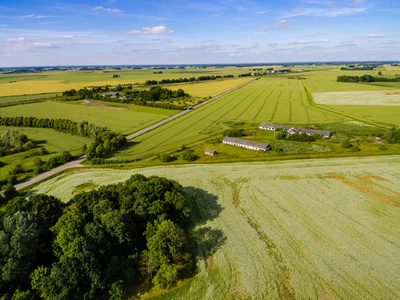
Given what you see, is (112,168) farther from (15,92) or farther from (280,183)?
(15,92)

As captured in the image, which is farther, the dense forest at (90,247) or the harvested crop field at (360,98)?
the harvested crop field at (360,98)

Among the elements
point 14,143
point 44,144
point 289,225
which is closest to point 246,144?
point 289,225

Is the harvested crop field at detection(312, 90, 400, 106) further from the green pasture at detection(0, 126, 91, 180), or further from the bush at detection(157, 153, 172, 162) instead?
the green pasture at detection(0, 126, 91, 180)

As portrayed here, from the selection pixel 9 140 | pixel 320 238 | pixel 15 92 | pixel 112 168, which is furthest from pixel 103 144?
pixel 15 92

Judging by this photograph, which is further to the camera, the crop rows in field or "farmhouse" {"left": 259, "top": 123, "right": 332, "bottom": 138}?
"farmhouse" {"left": 259, "top": 123, "right": 332, "bottom": 138}

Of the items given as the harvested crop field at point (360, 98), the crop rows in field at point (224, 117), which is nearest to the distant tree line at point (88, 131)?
the crop rows in field at point (224, 117)

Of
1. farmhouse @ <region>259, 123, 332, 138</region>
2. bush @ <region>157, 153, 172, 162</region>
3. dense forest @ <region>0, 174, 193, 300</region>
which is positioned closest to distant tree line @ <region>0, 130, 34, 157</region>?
dense forest @ <region>0, 174, 193, 300</region>

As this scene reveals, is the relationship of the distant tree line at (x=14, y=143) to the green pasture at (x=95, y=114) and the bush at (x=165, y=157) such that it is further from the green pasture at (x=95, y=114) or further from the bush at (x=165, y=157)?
the bush at (x=165, y=157)
